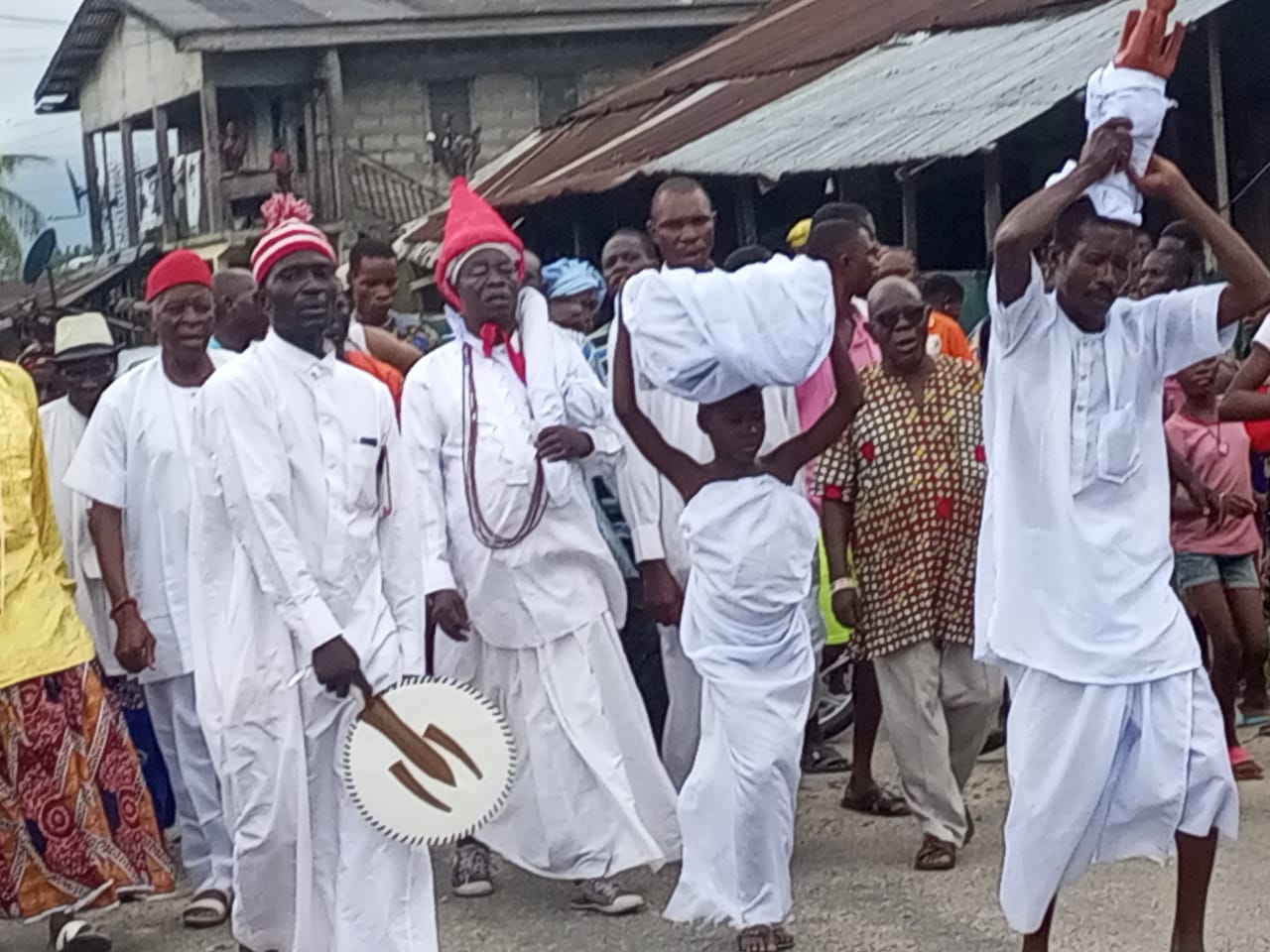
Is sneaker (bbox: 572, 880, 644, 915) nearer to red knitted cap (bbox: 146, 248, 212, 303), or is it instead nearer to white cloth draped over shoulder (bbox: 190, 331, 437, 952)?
white cloth draped over shoulder (bbox: 190, 331, 437, 952)

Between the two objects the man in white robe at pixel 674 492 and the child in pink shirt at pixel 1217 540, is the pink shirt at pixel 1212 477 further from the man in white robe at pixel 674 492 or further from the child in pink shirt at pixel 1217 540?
the man in white robe at pixel 674 492

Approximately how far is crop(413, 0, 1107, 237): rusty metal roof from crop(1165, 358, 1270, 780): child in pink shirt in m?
7.99

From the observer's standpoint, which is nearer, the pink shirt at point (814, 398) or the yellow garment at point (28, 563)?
the yellow garment at point (28, 563)

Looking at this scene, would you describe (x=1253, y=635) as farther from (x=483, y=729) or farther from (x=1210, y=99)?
(x=1210, y=99)

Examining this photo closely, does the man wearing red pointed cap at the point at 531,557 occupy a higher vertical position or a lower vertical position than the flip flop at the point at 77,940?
higher

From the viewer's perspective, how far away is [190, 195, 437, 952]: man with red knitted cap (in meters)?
5.70

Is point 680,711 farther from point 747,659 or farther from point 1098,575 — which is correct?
point 1098,575

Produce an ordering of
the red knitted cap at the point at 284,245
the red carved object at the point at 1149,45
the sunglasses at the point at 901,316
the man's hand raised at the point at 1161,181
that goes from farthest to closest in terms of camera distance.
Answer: the sunglasses at the point at 901,316 → the red knitted cap at the point at 284,245 → the man's hand raised at the point at 1161,181 → the red carved object at the point at 1149,45

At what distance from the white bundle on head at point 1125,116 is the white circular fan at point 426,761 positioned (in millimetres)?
1889

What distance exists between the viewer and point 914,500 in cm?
757

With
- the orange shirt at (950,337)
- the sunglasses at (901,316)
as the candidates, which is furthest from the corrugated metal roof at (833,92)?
the sunglasses at (901,316)

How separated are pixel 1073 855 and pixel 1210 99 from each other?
9.92 meters

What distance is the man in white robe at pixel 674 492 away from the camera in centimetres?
734

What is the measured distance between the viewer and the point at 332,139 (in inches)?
1300
